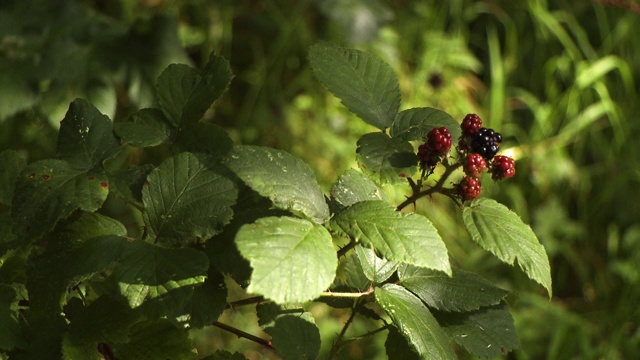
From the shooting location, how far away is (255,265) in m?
0.68

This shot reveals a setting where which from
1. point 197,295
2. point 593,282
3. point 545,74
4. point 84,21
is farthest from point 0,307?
point 545,74

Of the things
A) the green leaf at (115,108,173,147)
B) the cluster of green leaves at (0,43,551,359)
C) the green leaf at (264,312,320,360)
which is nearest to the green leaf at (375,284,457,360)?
the cluster of green leaves at (0,43,551,359)

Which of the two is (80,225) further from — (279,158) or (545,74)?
(545,74)

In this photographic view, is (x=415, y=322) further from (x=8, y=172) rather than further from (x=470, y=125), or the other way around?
(x=8, y=172)

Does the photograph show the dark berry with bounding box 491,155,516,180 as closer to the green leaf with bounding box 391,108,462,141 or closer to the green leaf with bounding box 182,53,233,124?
the green leaf with bounding box 391,108,462,141

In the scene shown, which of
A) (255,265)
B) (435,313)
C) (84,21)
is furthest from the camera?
(84,21)

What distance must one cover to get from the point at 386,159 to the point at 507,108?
2.55m

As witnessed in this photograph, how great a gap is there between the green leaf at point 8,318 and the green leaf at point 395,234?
362mm

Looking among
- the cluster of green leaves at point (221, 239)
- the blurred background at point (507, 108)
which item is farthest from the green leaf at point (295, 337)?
the blurred background at point (507, 108)

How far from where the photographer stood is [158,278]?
0.74 metres

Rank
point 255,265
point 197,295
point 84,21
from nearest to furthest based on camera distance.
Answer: point 255,265 < point 197,295 < point 84,21

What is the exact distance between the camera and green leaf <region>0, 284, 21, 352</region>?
776 millimetres

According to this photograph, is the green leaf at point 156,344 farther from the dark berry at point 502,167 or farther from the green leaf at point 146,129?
the dark berry at point 502,167

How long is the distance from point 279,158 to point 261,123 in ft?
6.82
